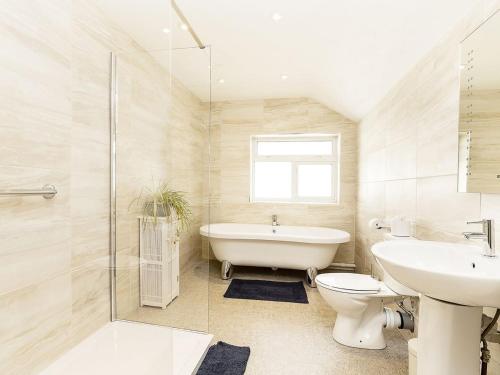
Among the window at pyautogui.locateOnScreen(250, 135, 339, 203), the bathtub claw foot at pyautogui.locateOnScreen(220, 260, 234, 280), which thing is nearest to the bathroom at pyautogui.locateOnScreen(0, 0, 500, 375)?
the bathtub claw foot at pyautogui.locateOnScreen(220, 260, 234, 280)

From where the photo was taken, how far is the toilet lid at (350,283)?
191cm

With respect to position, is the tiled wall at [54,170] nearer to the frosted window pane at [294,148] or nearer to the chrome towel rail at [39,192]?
the chrome towel rail at [39,192]

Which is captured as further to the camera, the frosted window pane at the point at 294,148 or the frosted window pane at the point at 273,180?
the frosted window pane at the point at 273,180

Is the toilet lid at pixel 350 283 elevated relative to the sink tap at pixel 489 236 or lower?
lower

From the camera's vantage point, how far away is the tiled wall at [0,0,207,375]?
53.6 inches

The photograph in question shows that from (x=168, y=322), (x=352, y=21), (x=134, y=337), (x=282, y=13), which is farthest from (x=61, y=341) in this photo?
(x=352, y=21)

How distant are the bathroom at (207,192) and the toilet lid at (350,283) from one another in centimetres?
2

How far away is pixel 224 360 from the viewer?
1.76 metres

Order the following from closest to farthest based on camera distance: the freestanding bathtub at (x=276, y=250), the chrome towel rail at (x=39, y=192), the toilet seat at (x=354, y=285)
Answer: the chrome towel rail at (x=39, y=192)
the toilet seat at (x=354, y=285)
the freestanding bathtub at (x=276, y=250)

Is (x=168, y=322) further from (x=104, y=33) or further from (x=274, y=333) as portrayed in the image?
(x=104, y=33)

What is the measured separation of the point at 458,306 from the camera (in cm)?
106

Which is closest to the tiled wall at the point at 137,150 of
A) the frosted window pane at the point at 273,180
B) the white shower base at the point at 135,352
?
the white shower base at the point at 135,352

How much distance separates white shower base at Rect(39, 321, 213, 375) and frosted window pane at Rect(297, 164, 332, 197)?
A: 2.57 m

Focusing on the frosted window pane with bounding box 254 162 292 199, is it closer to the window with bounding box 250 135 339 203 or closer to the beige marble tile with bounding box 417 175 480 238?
the window with bounding box 250 135 339 203
